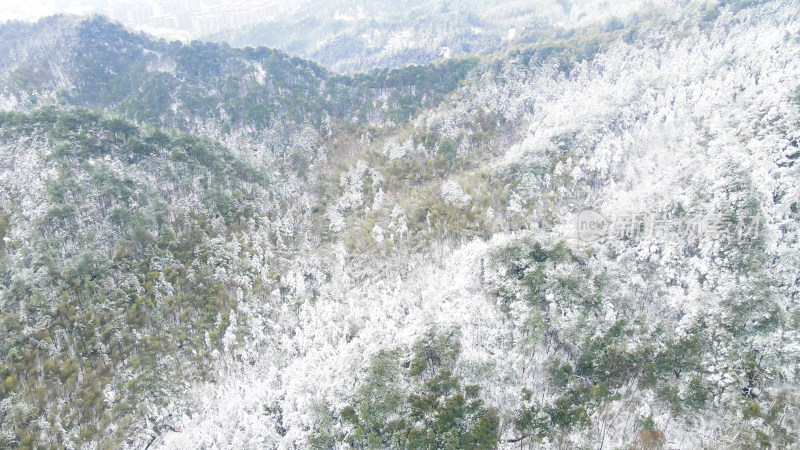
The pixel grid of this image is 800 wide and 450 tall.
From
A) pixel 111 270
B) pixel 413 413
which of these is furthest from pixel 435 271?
pixel 111 270

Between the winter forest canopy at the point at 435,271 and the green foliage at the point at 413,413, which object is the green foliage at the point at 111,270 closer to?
the winter forest canopy at the point at 435,271

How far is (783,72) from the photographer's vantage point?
77188 mm

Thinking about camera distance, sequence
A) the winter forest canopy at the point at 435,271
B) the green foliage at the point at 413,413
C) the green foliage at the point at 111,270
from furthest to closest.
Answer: the green foliage at the point at 111,270
the winter forest canopy at the point at 435,271
the green foliage at the point at 413,413

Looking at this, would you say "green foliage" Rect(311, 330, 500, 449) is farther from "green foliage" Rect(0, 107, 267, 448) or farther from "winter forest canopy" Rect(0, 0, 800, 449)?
"green foliage" Rect(0, 107, 267, 448)

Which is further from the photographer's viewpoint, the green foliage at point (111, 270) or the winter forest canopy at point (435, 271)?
the green foliage at point (111, 270)

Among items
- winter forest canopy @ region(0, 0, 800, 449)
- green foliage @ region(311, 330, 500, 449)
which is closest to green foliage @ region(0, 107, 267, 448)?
winter forest canopy @ region(0, 0, 800, 449)

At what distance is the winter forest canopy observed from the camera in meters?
44.4

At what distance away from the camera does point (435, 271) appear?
68188 millimetres

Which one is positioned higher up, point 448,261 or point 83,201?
point 83,201

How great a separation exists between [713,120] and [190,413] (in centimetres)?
8517

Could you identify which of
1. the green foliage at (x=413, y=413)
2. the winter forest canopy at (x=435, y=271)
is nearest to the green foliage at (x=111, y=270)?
the winter forest canopy at (x=435, y=271)

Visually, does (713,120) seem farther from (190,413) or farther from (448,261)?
(190,413)

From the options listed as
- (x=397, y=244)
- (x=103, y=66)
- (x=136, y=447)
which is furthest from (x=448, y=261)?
(x=103, y=66)

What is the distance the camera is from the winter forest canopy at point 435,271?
146ft
